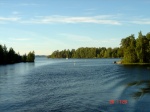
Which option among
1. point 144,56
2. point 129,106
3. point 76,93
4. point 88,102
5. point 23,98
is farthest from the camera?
point 144,56

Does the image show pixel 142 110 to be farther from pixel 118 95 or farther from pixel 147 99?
pixel 118 95

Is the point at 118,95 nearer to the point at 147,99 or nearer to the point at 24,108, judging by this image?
the point at 147,99

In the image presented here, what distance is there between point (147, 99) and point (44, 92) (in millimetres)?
23545

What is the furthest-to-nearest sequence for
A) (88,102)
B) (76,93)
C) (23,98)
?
(76,93) → (23,98) → (88,102)

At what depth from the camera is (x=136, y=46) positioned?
598 ft

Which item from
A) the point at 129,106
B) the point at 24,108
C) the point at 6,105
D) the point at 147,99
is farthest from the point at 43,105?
the point at 147,99

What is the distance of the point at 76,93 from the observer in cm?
5738

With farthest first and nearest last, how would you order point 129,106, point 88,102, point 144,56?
point 144,56 → point 88,102 → point 129,106

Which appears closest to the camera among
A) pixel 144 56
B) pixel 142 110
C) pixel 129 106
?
pixel 142 110

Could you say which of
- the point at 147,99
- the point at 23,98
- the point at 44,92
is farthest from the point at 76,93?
the point at 147,99

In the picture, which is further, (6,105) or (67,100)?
(67,100)

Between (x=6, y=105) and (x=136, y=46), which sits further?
(x=136, y=46)

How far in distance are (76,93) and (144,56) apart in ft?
440

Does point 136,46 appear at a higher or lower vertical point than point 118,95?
higher
